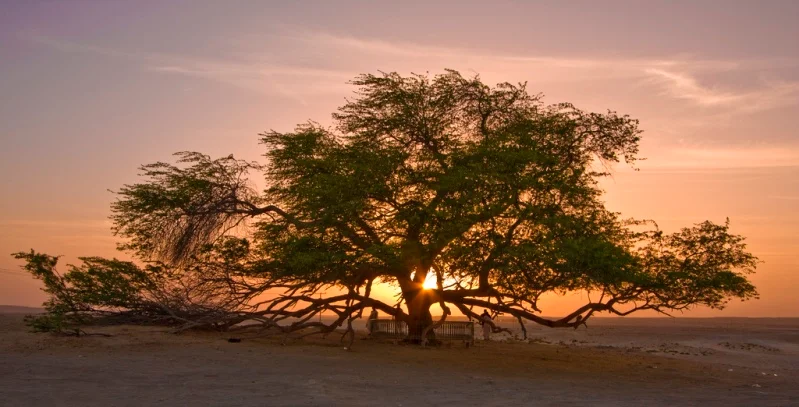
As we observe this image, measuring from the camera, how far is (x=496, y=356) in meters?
30.2

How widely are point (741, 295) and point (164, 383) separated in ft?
65.0

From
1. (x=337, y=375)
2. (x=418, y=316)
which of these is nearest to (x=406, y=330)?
(x=418, y=316)

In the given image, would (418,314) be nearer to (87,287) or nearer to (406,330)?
(406,330)

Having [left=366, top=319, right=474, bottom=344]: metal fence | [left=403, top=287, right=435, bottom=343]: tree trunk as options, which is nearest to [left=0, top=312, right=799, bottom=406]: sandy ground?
[left=366, top=319, right=474, bottom=344]: metal fence

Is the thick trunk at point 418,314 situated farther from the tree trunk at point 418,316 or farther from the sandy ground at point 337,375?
the sandy ground at point 337,375

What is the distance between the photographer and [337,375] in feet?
73.1

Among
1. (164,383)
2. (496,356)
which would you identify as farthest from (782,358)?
(164,383)

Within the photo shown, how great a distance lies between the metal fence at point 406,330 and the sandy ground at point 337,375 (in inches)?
23.8

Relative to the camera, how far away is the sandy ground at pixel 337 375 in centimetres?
1842

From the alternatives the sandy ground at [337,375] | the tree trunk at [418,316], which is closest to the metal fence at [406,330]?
the sandy ground at [337,375]

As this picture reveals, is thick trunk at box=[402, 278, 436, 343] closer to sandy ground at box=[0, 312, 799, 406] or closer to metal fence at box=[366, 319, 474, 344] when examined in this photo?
metal fence at box=[366, 319, 474, 344]

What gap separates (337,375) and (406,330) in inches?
467

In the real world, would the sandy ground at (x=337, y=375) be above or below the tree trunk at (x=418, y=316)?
below

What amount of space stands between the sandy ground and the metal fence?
23.8 inches
